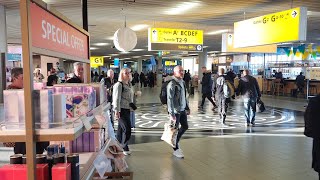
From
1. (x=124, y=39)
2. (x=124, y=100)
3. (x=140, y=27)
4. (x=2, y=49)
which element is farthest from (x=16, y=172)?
(x=140, y=27)

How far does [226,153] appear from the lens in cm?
565

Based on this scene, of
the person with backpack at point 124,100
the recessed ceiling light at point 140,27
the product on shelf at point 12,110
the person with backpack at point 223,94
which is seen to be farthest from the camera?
the recessed ceiling light at point 140,27

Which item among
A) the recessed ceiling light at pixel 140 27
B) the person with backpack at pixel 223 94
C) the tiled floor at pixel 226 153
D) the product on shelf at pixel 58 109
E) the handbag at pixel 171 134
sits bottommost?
the tiled floor at pixel 226 153

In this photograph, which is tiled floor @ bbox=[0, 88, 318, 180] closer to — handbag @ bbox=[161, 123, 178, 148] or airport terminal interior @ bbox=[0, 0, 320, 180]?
airport terminal interior @ bbox=[0, 0, 320, 180]

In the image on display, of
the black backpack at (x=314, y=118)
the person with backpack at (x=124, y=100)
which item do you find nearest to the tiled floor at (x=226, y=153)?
the person with backpack at (x=124, y=100)

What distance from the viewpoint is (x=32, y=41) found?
1385 mm

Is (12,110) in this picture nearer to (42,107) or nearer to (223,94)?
(42,107)

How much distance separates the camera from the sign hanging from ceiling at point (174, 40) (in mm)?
10492

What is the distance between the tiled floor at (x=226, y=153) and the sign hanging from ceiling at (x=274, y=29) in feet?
7.68

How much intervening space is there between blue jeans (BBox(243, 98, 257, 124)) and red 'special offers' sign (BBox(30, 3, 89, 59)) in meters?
6.75

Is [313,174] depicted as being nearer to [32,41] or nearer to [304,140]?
[304,140]

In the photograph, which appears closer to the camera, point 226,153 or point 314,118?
point 314,118

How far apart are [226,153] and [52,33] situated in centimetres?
468

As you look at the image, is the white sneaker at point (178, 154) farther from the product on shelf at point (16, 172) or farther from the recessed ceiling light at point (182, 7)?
the product on shelf at point (16, 172)
